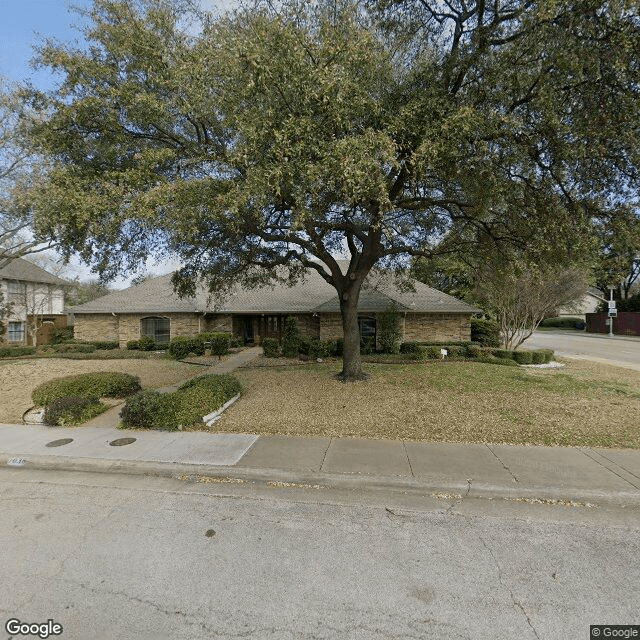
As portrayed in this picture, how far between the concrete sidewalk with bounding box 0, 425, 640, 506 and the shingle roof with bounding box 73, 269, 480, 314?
12956 millimetres

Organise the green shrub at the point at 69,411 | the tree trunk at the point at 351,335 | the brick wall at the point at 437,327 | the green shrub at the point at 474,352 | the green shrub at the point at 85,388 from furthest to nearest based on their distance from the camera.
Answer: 1. the brick wall at the point at 437,327
2. the green shrub at the point at 474,352
3. the tree trunk at the point at 351,335
4. the green shrub at the point at 85,388
5. the green shrub at the point at 69,411

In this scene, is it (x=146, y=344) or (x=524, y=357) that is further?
(x=146, y=344)

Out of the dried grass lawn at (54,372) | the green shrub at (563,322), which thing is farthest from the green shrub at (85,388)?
the green shrub at (563,322)

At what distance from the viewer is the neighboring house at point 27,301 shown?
25.5m

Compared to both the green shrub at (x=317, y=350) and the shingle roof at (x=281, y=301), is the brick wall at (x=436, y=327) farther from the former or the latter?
the green shrub at (x=317, y=350)

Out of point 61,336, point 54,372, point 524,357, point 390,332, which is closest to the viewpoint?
point 54,372

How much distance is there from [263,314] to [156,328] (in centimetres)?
583

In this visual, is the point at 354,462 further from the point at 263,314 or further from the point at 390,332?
the point at 263,314

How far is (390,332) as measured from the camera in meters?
18.0

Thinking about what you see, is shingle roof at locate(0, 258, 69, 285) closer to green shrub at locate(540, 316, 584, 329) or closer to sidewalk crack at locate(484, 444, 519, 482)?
sidewalk crack at locate(484, 444, 519, 482)

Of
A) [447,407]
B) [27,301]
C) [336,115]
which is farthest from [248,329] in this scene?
[27,301]

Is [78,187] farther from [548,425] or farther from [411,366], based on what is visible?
[411,366]

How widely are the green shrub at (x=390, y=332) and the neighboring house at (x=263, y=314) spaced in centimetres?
99

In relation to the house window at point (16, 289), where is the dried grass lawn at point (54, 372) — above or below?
below
